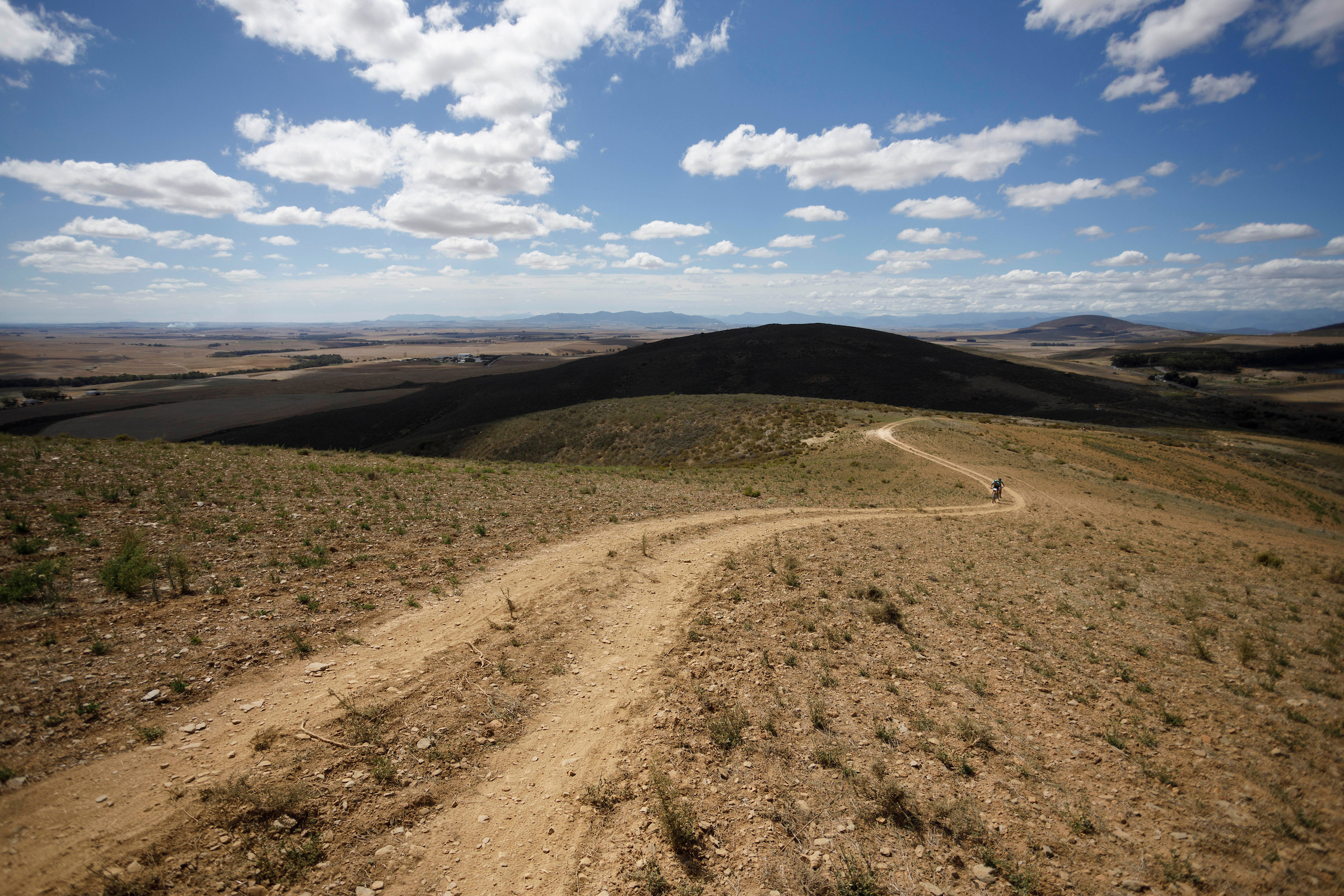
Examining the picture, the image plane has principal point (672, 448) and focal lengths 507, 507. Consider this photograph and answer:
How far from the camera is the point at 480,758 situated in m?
7.95

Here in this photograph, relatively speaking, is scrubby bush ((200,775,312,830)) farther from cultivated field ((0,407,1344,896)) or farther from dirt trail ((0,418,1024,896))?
dirt trail ((0,418,1024,896))

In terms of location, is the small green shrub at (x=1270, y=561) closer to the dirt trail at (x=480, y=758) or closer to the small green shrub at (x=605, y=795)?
the dirt trail at (x=480, y=758)

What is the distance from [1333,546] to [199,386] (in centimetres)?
17567

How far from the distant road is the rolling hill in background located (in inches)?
329

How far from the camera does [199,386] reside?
401 feet

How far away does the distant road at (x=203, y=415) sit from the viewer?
7144 cm

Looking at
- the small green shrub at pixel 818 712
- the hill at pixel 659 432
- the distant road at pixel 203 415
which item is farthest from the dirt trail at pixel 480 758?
the distant road at pixel 203 415

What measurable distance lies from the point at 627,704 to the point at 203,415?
109317mm

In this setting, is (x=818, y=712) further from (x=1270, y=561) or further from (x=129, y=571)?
(x=1270, y=561)

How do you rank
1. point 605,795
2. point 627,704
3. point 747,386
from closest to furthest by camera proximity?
point 605,795
point 627,704
point 747,386

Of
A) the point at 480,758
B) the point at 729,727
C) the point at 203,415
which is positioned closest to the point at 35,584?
the point at 480,758

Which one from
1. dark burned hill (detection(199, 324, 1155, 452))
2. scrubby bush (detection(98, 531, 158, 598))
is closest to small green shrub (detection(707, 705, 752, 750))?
scrubby bush (detection(98, 531, 158, 598))

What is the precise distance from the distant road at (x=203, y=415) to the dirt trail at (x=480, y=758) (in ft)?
235

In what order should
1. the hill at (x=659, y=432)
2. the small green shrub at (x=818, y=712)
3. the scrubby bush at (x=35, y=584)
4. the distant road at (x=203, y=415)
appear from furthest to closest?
the distant road at (x=203, y=415) → the hill at (x=659, y=432) → the scrubby bush at (x=35, y=584) → the small green shrub at (x=818, y=712)
